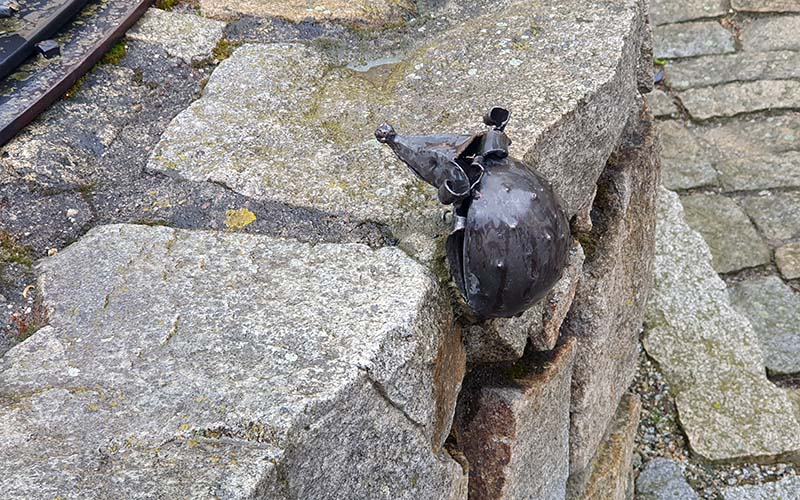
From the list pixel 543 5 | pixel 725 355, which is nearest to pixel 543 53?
pixel 543 5

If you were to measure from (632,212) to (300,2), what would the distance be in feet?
2.88

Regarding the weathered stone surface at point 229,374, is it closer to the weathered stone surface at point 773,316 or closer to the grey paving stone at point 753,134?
the weathered stone surface at point 773,316

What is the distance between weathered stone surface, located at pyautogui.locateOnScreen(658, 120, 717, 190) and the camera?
3283 mm

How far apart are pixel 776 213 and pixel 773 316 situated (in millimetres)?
533

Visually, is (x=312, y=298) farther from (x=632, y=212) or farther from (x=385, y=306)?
(x=632, y=212)

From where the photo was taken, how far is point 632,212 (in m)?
1.87

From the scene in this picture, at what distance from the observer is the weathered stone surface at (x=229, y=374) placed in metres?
0.89

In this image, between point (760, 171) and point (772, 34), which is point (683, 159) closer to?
point (760, 171)

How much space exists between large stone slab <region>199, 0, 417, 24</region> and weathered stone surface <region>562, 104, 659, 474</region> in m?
0.59

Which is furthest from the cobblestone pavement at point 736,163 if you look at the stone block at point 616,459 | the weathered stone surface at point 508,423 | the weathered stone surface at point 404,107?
the weathered stone surface at point 404,107

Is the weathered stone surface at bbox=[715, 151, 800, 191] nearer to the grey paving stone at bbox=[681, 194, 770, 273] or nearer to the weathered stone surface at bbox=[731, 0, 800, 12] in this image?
the grey paving stone at bbox=[681, 194, 770, 273]

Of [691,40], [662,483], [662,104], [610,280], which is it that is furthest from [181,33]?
[691,40]

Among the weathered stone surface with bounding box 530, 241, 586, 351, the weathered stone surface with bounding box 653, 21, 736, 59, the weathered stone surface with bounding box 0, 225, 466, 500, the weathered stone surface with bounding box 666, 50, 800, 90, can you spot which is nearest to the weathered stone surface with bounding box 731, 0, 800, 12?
the weathered stone surface with bounding box 653, 21, 736, 59

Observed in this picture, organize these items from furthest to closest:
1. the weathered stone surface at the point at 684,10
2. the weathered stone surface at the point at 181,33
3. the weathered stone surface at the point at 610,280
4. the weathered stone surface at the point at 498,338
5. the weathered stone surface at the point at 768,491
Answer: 1. the weathered stone surface at the point at 684,10
2. the weathered stone surface at the point at 768,491
3. the weathered stone surface at the point at 610,280
4. the weathered stone surface at the point at 181,33
5. the weathered stone surface at the point at 498,338
